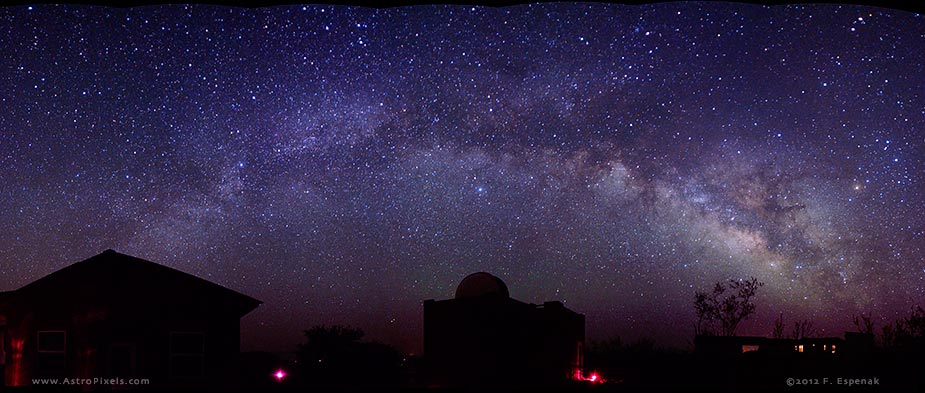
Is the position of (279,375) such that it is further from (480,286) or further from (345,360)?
(480,286)

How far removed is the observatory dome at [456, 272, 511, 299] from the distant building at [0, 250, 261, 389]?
10.2 meters

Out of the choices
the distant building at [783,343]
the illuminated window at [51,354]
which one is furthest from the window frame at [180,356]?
the distant building at [783,343]

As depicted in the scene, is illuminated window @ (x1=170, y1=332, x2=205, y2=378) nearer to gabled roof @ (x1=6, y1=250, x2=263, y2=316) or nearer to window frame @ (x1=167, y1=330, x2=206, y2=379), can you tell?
window frame @ (x1=167, y1=330, x2=206, y2=379)

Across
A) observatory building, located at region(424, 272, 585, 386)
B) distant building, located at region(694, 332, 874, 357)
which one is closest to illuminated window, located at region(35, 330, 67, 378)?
observatory building, located at region(424, 272, 585, 386)

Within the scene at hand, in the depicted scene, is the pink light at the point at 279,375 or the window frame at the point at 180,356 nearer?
the window frame at the point at 180,356

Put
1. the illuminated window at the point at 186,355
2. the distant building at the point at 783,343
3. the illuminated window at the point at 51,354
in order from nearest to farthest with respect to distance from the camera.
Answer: the illuminated window at the point at 186,355
the illuminated window at the point at 51,354
the distant building at the point at 783,343

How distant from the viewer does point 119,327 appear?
23.6 meters

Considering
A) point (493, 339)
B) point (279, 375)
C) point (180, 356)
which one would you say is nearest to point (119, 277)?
point (180, 356)

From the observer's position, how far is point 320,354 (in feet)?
129

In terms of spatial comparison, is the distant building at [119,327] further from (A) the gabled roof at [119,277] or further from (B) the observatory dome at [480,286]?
(B) the observatory dome at [480,286]

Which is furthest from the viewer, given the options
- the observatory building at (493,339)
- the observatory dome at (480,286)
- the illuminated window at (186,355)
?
the observatory dome at (480,286)

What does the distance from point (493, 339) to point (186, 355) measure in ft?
36.2

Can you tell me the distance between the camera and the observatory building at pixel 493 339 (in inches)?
1109

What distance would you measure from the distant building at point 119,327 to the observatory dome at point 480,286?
33.4 ft
